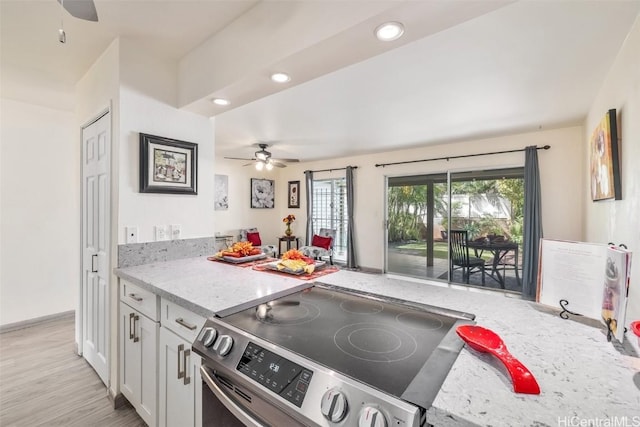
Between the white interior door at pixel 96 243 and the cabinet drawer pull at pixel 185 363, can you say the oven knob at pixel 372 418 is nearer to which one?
the cabinet drawer pull at pixel 185 363

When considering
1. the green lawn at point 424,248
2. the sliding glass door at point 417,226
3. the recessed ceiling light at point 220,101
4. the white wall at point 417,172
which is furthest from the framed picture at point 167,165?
the green lawn at point 424,248

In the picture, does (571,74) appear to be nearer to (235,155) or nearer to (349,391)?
(349,391)

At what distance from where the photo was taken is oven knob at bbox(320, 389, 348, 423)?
2.15ft

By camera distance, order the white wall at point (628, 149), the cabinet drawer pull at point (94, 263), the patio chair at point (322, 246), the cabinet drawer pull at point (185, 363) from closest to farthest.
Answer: the cabinet drawer pull at point (185, 363), the white wall at point (628, 149), the cabinet drawer pull at point (94, 263), the patio chair at point (322, 246)

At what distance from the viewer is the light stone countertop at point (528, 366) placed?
0.56m

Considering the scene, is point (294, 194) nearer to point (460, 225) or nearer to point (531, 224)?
point (460, 225)

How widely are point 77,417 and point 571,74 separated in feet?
14.9

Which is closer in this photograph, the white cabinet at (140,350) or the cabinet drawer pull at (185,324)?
the cabinet drawer pull at (185,324)

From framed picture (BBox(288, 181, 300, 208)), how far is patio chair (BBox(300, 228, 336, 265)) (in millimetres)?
1183

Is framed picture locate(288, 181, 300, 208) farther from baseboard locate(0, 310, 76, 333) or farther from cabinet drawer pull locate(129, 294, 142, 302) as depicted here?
cabinet drawer pull locate(129, 294, 142, 302)

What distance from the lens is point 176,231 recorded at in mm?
2146

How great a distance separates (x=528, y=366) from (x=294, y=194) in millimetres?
6447

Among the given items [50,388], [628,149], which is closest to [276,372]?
[628,149]

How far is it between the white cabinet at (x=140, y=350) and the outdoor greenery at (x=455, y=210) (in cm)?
461
